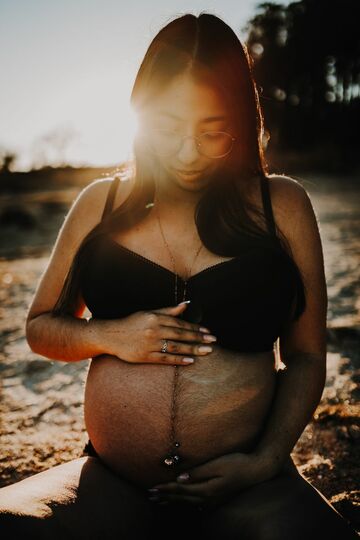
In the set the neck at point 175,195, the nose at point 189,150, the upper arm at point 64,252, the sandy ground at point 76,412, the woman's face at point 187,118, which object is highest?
the woman's face at point 187,118

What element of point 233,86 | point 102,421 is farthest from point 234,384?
point 233,86

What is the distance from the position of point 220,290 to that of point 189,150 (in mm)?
485

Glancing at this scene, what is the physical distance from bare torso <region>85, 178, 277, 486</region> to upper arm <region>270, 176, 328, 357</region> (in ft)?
0.60

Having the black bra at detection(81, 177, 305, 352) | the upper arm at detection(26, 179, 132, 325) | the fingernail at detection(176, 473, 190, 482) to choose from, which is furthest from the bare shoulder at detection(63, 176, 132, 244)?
the fingernail at detection(176, 473, 190, 482)

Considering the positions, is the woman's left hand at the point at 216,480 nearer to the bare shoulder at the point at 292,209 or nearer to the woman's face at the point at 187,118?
the bare shoulder at the point at 292,209

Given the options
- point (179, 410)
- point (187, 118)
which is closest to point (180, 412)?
point (179, 410)

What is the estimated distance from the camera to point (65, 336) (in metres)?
1.41

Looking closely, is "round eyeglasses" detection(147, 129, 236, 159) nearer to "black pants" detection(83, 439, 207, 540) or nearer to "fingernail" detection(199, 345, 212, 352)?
"fingernail" detection(199, 345, 212, 352)

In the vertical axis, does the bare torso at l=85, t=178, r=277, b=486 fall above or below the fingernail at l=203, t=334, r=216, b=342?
below

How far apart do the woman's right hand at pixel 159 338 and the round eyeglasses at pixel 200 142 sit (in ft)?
1.82

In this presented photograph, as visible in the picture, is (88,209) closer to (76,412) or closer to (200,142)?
(200,142)

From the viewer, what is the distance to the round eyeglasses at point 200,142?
145 cm

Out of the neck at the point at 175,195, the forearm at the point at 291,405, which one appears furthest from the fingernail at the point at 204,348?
the neck at the point at 175,195

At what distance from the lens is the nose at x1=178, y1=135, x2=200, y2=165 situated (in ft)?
4.73
